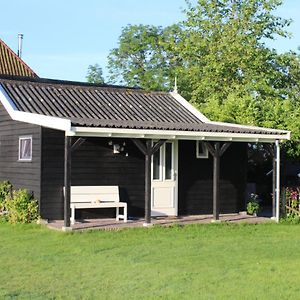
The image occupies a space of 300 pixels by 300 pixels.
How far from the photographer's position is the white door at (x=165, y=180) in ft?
55.1

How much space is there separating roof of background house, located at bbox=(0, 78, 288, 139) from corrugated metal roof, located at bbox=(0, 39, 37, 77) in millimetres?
21658

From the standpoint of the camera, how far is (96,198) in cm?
1545

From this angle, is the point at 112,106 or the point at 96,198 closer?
the point at 96,198

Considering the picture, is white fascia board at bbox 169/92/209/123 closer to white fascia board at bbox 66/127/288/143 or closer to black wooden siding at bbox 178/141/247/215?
black wooden siding at bbox 178/141/247/215

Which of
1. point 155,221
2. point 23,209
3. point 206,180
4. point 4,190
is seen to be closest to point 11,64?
point 4,190

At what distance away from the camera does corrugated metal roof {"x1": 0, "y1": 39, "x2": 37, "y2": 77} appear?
39.5 meters

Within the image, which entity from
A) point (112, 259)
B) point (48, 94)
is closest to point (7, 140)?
point (48, 94)

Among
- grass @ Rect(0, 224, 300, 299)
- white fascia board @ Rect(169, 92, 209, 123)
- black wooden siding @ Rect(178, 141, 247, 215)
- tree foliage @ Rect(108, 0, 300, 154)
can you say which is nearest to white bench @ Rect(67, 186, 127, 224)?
grass @ Rect(0, 224, 300, 299)

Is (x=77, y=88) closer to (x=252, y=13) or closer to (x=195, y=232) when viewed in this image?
(x=195, y=232)

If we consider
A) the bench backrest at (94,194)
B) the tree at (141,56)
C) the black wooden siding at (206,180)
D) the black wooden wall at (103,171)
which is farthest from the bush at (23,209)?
the tree at (141,56)

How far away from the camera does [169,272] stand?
9203mm

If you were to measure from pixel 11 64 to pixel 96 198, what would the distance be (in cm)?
2685

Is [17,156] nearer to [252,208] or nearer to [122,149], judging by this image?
[122,149]

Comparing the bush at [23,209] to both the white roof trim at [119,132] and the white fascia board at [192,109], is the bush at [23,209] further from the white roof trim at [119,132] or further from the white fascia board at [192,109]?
the white fascia board at [192,109]
